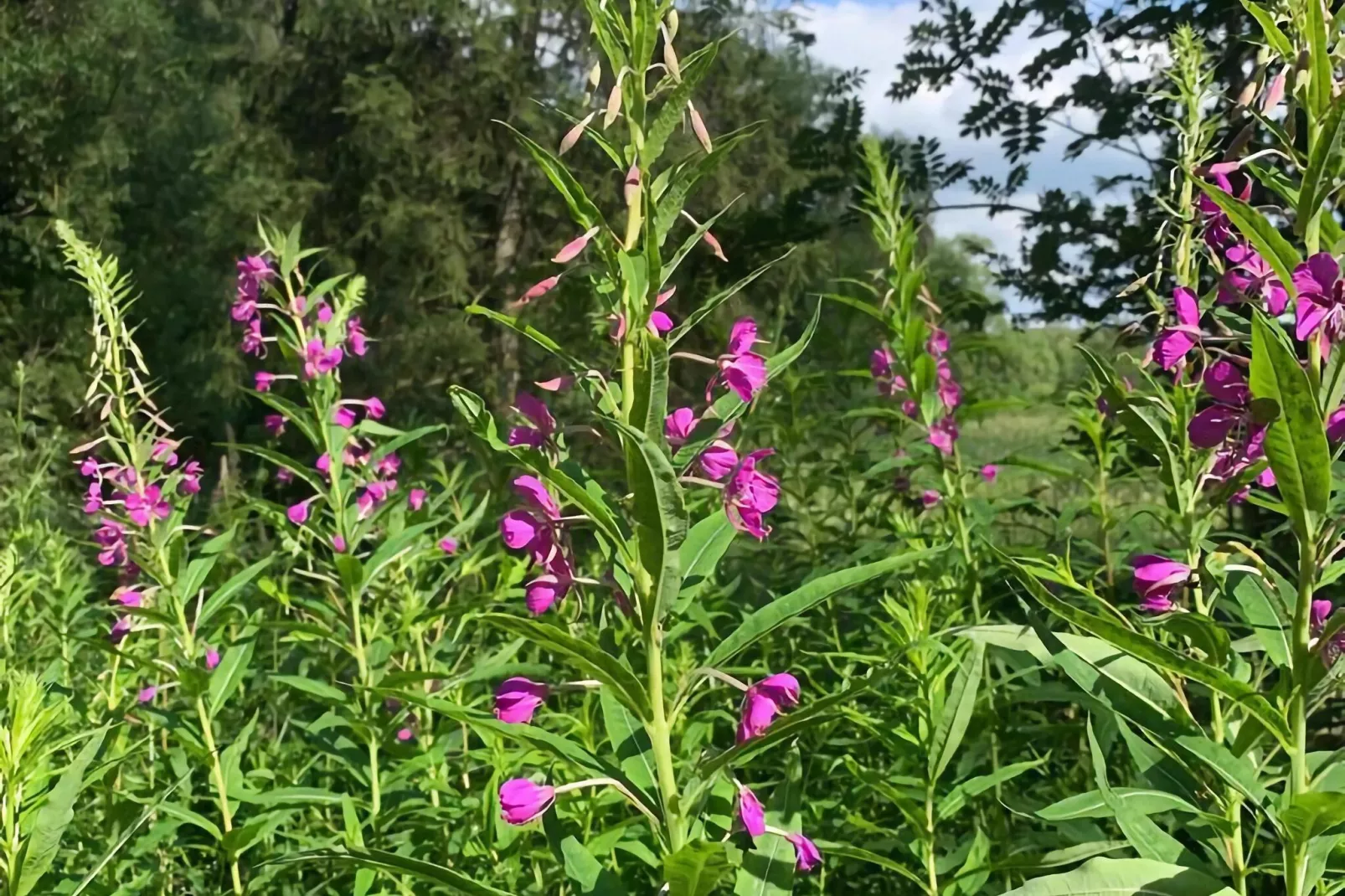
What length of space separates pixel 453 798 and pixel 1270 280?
256 centimetres

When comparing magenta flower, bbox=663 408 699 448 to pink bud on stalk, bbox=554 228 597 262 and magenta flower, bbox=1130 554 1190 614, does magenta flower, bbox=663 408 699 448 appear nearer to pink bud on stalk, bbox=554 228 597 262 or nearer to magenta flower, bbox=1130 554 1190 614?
pink bud on stalk, bbox=554 228 597 262

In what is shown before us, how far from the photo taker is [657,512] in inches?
56.2

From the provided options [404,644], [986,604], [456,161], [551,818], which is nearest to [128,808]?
[404,644]

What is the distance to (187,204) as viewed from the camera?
14273 mm

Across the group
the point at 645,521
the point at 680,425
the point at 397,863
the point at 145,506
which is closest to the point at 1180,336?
the point at 680,425

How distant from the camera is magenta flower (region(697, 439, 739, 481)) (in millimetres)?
1767

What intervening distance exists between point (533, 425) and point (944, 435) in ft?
7.75

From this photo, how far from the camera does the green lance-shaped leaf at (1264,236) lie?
1410mm

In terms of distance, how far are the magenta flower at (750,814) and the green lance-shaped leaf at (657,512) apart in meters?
0.33

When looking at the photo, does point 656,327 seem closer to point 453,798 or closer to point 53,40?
point 453,798

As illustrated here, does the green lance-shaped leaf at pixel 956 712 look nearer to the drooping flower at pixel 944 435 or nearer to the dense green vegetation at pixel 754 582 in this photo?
A: the dense green vegetation at pixel 754 582

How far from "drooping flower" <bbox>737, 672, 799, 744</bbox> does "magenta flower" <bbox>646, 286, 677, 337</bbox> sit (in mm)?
595

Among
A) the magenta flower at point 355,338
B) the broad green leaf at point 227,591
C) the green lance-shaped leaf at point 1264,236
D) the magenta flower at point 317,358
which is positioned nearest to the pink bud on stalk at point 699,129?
the green lance-shaped leaf at point 1264,236

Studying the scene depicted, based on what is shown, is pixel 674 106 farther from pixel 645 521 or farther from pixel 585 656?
pixel 585 656
